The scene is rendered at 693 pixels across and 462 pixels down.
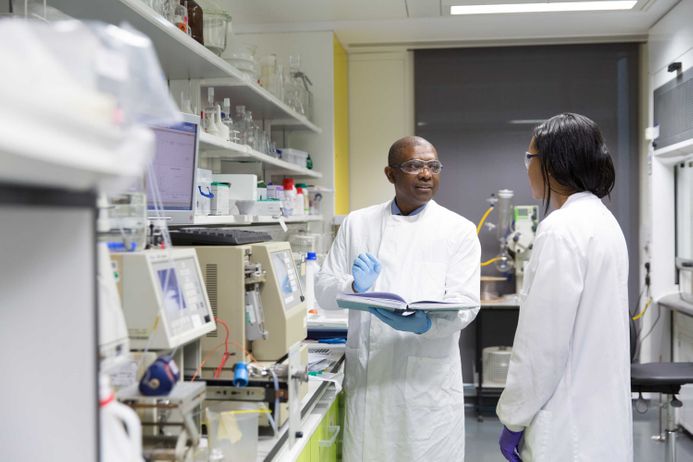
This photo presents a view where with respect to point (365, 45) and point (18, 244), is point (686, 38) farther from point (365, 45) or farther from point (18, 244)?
point (18, 244)

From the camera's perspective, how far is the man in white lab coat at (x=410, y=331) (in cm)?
222

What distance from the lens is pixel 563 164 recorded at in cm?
177

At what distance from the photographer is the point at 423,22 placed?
4.36m

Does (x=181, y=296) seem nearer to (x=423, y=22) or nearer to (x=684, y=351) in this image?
(x=423, y=22)

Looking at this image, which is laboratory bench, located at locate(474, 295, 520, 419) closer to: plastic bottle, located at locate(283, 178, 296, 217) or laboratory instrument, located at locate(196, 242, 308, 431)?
plastic bottle, located at locate(283, 178, 296, 217)

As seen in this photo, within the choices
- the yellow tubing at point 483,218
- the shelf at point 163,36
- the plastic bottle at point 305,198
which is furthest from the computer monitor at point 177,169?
the yellow tubing at point 483,218

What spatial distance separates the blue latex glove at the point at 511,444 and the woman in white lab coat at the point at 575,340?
87mm

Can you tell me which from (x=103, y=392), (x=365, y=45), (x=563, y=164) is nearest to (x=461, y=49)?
(x=365, y=45)

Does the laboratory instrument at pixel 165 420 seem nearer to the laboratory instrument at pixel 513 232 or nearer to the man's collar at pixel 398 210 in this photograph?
the man's collar at pixel 398 210

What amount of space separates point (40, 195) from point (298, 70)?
11.8 feet

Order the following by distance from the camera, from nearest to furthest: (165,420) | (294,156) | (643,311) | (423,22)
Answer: (165,420), (294,156), (423,22), (643,311)

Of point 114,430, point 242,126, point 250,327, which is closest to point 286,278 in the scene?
point 250,327

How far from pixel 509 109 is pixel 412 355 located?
3.05 m

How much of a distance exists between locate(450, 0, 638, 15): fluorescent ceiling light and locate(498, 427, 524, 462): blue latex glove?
9.61ft
